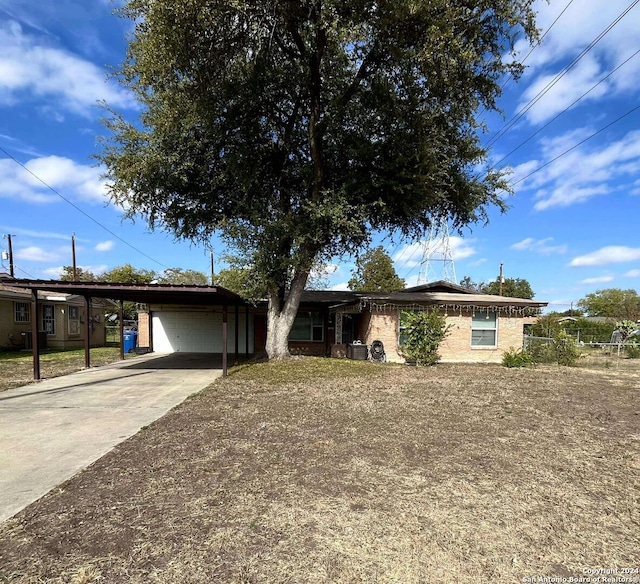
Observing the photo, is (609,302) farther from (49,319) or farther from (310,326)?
(49,319)

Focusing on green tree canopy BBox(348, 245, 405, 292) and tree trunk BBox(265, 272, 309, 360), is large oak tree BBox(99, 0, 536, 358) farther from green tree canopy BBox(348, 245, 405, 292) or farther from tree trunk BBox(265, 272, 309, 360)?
green tree canopy BBox(348, 245, 405, 292)

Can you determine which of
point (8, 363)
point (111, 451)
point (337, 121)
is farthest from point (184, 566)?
point (8, 363)

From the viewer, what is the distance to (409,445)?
5.27 m

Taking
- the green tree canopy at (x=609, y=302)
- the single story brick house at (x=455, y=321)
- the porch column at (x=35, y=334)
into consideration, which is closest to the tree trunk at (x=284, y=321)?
the single story brick house at (x=455, y=321)

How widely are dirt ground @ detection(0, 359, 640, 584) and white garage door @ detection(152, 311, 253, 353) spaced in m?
14.1

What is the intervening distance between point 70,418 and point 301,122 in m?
10.6

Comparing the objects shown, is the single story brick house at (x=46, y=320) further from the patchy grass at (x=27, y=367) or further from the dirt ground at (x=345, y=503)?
the dirt ground at (x=345, y=503)

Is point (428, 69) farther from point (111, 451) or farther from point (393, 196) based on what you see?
point (111, 451)

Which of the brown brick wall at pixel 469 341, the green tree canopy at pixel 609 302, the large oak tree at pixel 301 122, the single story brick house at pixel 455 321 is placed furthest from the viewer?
the green tree canopy at pixel 609 302

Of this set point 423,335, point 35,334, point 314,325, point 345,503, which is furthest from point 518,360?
point 35,334

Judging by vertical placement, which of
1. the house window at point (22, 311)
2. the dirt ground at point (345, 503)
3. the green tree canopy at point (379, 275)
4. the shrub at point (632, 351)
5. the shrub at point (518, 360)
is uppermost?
the green tree canopy at point (379, 275)

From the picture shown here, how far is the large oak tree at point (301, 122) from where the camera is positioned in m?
9.71

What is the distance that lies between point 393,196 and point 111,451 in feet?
31.9

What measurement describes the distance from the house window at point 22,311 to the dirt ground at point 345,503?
16.2 metres
